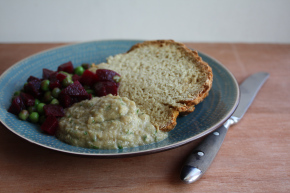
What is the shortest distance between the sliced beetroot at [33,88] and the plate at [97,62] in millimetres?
206

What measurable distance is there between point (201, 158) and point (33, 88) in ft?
6.41

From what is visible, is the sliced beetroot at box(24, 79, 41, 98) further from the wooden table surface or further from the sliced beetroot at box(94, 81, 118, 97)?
the sliced beetroot at box(94, 81, 118, 97)

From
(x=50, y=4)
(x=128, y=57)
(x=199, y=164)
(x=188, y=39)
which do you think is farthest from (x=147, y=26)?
(x=199, y=164)

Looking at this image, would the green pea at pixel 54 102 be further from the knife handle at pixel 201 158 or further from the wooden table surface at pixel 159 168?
the knife handle at pixel 201 158

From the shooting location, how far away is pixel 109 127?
110 inches

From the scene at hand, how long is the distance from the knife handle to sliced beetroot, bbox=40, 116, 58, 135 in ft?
4.13

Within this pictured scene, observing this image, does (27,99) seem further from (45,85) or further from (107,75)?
(107,75)

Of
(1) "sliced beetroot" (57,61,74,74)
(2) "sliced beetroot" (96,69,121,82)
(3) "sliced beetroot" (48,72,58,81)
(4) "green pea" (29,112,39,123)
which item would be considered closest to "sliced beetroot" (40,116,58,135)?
(4) "green pea" (29,112,39,123)

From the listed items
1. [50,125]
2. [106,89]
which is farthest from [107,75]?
[50,125]

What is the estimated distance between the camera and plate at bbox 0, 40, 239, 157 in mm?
2657

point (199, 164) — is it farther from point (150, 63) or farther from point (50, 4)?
point (50, 4)

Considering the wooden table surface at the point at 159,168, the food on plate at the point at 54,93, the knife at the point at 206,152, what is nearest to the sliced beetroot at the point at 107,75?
the food on plate at the point at 54,93

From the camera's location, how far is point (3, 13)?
20.3 ft

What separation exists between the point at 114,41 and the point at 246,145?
243cm
